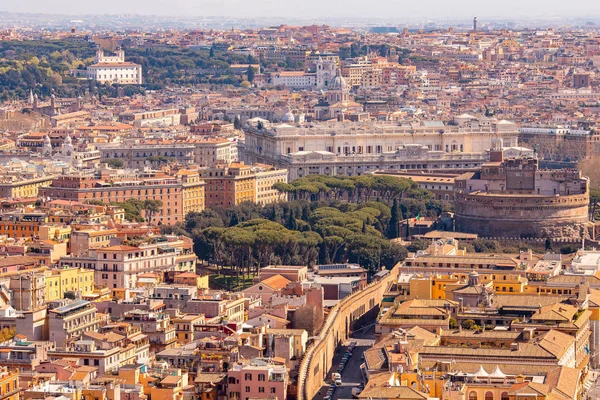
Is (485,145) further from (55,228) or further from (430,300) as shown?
(430,300)

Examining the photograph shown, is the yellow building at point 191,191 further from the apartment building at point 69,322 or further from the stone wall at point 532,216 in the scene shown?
the apartment building at point 69,322

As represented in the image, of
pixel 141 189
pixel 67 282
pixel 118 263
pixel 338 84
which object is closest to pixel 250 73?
pixel 338 84

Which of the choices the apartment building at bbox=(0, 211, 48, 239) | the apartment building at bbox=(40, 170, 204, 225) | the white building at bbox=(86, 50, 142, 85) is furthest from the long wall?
the white building at bbox=(86, 50, 142, 85)

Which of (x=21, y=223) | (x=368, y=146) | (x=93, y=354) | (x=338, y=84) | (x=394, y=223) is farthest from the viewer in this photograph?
(x=338, y=84)

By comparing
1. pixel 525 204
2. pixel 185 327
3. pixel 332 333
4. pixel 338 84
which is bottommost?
pixel 338 84

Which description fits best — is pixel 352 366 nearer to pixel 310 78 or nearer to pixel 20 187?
pixel 20 187

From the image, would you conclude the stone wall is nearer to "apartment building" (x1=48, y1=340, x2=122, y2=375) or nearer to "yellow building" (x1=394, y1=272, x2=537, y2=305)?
"yellow building" (x1=394, y1=272, x2=537, y2=305)
